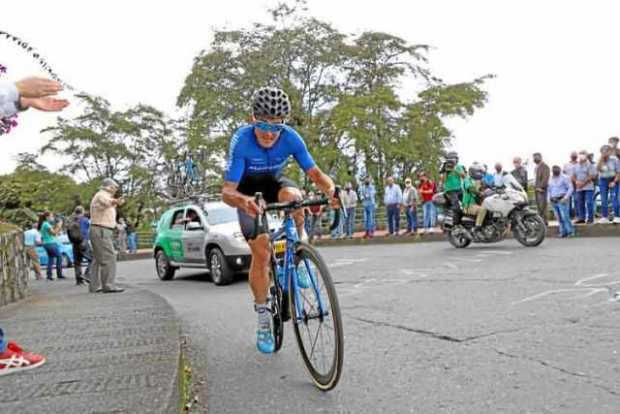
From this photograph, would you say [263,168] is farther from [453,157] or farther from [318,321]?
[453,157]

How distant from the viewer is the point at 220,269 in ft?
38.8

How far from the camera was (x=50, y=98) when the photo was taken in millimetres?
3680

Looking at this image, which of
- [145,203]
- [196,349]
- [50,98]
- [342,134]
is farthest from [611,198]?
[145,203]

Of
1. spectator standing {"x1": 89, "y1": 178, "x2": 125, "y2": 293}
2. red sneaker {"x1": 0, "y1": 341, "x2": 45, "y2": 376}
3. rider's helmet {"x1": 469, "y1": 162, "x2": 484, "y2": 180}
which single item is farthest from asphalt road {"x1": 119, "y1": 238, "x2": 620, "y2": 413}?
rider's helmet {"x1": 469, "y1": 162, "x2": 484, "y2": 180}

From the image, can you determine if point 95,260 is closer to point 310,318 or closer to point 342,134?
point 310,318

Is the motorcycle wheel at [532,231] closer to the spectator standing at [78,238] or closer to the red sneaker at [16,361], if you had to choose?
the spectator standing at [78,238]

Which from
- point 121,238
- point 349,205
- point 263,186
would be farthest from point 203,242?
point 121,238

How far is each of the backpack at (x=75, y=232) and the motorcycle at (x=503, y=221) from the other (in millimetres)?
8243

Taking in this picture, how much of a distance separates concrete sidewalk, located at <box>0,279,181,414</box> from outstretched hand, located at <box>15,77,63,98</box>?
1.65 metres

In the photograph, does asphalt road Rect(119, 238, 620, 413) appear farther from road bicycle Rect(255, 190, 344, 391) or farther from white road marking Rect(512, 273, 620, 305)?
road bicycle Rect(255, 190, 344, 391)

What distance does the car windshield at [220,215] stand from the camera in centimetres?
1263

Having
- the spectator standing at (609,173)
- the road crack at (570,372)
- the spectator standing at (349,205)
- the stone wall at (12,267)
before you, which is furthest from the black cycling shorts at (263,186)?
the spectator standing at (349,205)

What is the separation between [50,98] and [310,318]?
2.05m

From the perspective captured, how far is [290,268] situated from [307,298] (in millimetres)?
261
